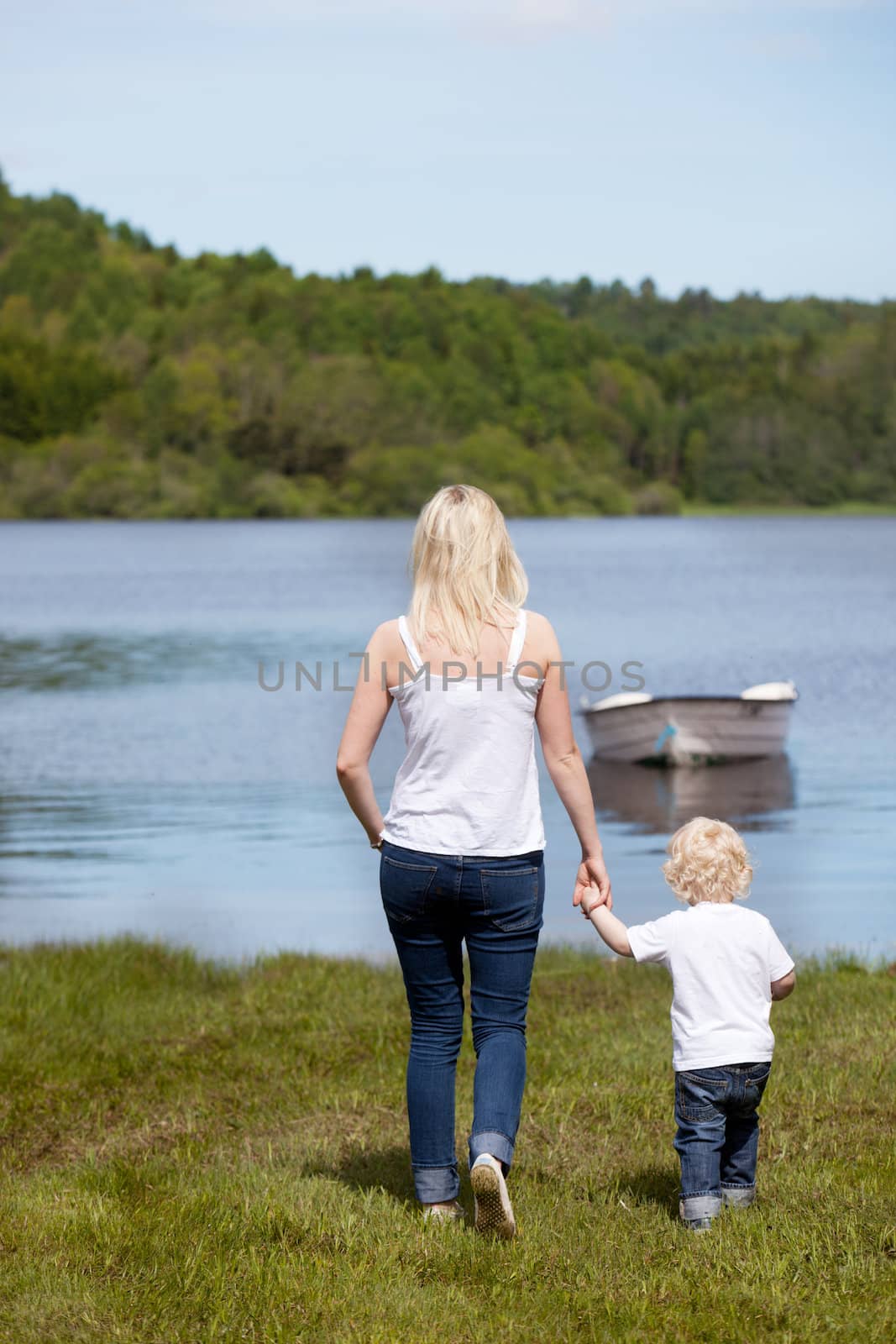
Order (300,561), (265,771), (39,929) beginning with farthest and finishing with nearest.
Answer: (300,561) → (265,771) → (39,929)

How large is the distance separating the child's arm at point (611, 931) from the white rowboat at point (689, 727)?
65.0 feet

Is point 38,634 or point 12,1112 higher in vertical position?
point 12,1112

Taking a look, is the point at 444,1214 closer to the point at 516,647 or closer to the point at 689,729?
the point at 516,647

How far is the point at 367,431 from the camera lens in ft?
528

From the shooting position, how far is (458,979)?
4723 mm

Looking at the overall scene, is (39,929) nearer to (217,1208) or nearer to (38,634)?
(217,1208)

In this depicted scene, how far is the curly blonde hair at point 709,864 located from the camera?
4641 millimetres

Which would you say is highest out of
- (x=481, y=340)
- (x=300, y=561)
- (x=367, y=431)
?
(x=481, y=340)

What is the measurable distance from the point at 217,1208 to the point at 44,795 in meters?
Result: 18.7

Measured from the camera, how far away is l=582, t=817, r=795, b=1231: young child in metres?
4.59

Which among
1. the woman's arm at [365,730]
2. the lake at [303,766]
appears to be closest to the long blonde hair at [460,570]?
the woman's arm at [365,730]

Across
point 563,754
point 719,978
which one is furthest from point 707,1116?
point 563,754

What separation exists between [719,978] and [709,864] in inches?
13.0

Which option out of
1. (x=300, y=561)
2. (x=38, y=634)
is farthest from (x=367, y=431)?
(x=38, y=634)
